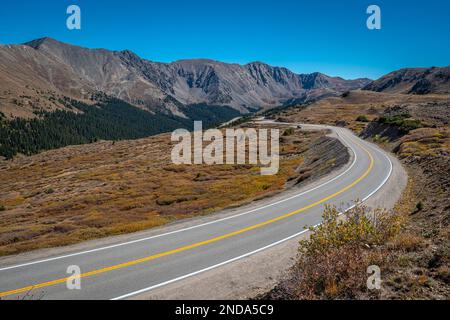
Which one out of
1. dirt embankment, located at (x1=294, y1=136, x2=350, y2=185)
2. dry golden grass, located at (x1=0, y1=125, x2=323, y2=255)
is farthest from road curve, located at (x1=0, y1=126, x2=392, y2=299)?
dirt embankment, located at (x1=294, y1=136, x2=350, y2=185)

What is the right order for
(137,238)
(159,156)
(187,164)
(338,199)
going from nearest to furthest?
(137,238) → (338,199) → (187,164) → (159,156)

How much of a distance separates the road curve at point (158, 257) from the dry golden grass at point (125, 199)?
5279 mm

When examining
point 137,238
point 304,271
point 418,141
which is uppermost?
point 418,141

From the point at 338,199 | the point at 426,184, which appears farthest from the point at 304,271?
the point at 426,184

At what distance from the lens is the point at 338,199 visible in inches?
1036

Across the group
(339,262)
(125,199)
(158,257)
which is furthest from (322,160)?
(339,262)

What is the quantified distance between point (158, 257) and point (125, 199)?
3121 centimetres

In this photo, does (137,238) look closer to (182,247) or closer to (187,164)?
(182,247)

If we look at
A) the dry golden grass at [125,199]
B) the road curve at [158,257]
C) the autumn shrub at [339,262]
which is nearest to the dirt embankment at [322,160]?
the dry golden grass at [125,199]

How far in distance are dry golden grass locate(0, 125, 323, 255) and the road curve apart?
5279 millimetres

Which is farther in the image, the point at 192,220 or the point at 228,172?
the point at 228,172
